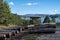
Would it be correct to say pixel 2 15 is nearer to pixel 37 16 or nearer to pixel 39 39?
pixel 37 16

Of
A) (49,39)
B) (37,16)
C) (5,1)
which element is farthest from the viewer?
(37,16)

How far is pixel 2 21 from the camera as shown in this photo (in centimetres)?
5559

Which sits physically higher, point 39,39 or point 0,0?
point 0,0

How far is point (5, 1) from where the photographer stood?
58.9 metres

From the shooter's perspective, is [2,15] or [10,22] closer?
[2,15]

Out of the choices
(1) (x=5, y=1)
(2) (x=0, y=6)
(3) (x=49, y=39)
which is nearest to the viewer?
(3) (x=49, y=39)

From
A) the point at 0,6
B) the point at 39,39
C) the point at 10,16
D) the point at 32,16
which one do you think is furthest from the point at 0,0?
the point at 39,39

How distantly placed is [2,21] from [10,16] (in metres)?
4.02

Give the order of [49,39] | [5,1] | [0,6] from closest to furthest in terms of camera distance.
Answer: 1. [49,39]
2. [0,6]
3. [5,1]

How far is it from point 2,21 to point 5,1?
216 inches

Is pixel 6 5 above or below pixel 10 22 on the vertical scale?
above

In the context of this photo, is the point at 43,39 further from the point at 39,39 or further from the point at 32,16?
the point at 32,16

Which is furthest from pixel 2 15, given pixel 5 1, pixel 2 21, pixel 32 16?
pixel 32 16

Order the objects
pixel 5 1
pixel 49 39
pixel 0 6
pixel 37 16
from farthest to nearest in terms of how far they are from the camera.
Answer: pixel 37 16
pixel 5 1
pixel 0 6
pixel 49 39
